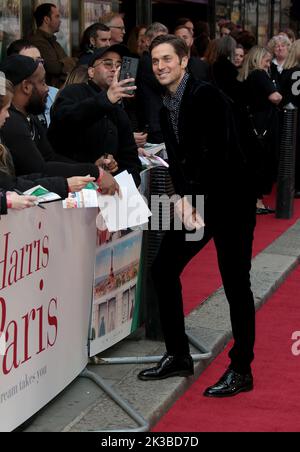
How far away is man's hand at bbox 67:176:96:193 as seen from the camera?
462cm

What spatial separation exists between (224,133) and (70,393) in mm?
1643

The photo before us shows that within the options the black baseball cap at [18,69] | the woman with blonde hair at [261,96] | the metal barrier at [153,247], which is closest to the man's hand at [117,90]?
the black baseball cap at [18,69]

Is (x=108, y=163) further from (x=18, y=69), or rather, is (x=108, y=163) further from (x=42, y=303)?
(x=42, y=303)

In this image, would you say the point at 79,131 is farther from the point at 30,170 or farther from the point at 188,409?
the point at 188,409

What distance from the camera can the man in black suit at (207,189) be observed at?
4.95m

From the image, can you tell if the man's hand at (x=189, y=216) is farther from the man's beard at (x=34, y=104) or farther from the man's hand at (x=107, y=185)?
the man's beard at (x=34, y=104)

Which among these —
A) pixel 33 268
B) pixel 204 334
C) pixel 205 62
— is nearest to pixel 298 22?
pixel 205 62

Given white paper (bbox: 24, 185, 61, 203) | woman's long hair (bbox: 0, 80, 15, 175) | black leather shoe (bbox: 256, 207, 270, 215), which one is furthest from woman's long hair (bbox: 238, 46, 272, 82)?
white paper (bbox: 24, 185, 61, 203)

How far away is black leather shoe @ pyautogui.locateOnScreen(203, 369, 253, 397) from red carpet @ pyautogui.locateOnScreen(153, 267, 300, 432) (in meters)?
0.04

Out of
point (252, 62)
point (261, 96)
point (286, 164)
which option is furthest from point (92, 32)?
point (286, 164)

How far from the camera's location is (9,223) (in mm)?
4121

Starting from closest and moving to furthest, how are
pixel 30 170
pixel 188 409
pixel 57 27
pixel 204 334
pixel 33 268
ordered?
pixel 33 268, pixel 30 170, pixel 188 409, pixel 204 334, pixel 57 27

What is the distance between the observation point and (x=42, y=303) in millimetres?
4566

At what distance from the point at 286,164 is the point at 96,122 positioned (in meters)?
5.50
